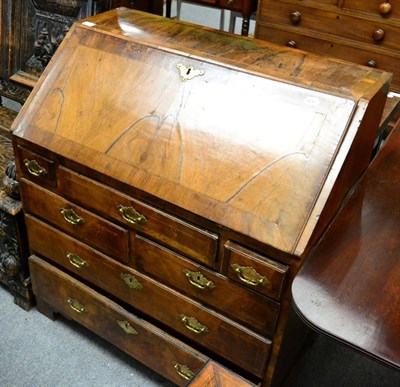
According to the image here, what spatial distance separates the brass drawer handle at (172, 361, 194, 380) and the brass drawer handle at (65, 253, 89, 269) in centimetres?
44

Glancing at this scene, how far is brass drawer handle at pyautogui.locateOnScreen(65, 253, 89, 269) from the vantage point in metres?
1.76

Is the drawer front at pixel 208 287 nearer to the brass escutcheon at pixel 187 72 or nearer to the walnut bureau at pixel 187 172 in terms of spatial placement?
the walnut bureau at pixel 187 172

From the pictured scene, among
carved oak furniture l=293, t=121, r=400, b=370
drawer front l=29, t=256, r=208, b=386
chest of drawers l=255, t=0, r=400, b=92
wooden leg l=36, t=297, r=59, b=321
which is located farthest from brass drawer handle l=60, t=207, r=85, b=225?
chest of drawers l=255, t=0, r=400, b=92

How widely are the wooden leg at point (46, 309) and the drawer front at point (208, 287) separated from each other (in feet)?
2.09

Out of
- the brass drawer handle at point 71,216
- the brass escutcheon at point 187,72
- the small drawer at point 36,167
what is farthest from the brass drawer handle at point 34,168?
the brass escutcheon at point 187,72

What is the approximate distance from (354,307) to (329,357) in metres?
1.09

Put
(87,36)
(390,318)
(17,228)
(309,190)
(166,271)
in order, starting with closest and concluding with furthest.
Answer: (390,318) → (309,190) → (166,271) → (87,36) → (17,228)

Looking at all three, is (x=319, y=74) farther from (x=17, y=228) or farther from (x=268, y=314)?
(x=17, y=228)

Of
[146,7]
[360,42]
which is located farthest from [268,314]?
[146,7]

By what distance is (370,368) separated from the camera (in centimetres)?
197

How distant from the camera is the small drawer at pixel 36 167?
5.33 feet

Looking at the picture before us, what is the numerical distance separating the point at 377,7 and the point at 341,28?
0.65 feet

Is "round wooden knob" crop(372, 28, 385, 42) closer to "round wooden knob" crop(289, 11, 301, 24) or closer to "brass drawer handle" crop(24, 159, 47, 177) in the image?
"round wooden knob" crop(289, 11, 301, 24)

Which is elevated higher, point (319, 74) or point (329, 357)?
point (319, 74)
